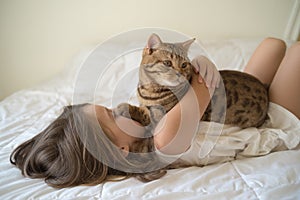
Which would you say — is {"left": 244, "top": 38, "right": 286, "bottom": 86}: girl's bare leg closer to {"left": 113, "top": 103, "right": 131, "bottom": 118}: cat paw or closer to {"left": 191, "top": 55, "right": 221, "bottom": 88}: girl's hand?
{"left": 191, "top": 55, "right": 221, "bottom": 88}: girl's hand

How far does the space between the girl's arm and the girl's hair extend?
0.20ft

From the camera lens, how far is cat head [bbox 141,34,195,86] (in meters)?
0.83

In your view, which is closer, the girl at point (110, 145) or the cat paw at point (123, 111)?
the girl at point (110, 145)

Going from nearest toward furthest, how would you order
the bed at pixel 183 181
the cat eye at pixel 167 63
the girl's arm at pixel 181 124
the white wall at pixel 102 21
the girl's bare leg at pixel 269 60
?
the bed at pixel 183 181
the girl's arm at pixel 181 124
the cat eye at pixel 167 63
the girl's bare leg at pixel 269 60
the white wall at pixel 102 21

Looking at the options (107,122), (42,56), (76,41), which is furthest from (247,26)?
(42,56)

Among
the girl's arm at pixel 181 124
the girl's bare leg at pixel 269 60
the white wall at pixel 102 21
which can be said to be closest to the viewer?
the girl's arm at pixel 181 124

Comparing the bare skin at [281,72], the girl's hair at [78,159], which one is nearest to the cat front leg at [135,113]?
the girl's hair at [78,159]

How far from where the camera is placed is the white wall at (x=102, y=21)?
143 cm

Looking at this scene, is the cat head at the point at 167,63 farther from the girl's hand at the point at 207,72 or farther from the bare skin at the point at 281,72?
the bare skin at the point at 281,72

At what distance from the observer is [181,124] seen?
2.42 feet

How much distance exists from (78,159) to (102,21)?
1006 mm

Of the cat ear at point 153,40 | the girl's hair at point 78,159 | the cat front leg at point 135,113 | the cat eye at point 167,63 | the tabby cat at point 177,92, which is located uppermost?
the cat ear at point 153,40

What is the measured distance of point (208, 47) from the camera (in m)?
1.37

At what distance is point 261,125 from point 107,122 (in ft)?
1.80
